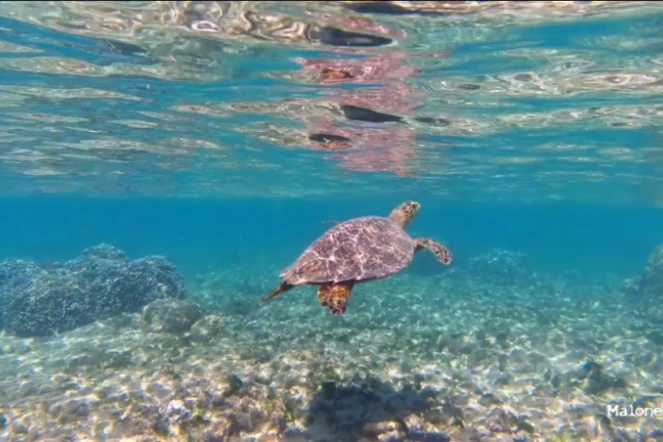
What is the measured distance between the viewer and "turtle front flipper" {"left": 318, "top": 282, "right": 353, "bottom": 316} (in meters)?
6.64

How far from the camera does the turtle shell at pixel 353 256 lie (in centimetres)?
738

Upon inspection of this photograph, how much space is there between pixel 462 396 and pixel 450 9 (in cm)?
931

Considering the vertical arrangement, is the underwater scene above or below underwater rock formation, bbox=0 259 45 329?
above

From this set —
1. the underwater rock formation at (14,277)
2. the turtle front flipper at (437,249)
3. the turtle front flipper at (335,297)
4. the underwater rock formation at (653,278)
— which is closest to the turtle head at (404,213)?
the turtle front flipper at (437,249)

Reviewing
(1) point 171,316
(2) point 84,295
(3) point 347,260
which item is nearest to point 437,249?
(3) point 347,260

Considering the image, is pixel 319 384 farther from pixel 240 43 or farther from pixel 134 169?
pixel 134 169

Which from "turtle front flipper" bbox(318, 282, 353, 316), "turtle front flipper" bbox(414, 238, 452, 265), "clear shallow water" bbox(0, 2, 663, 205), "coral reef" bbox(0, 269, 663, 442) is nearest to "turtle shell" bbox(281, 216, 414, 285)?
"turtle front flipper" bbox(318, 282, 353, 316)

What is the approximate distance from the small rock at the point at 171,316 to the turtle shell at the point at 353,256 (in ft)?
27.7

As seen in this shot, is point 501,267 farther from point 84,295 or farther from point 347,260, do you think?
point 84,295

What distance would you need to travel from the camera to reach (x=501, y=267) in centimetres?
3122

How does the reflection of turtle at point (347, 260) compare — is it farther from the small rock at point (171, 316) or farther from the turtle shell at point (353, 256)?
the small rock at point (171, 316)

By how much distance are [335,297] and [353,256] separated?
114cm

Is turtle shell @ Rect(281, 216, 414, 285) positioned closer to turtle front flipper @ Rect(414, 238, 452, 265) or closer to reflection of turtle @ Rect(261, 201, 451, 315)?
reflection of turtle @ Rect(261, 201, 451, 315)

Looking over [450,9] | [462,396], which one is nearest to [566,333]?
[462,396]
